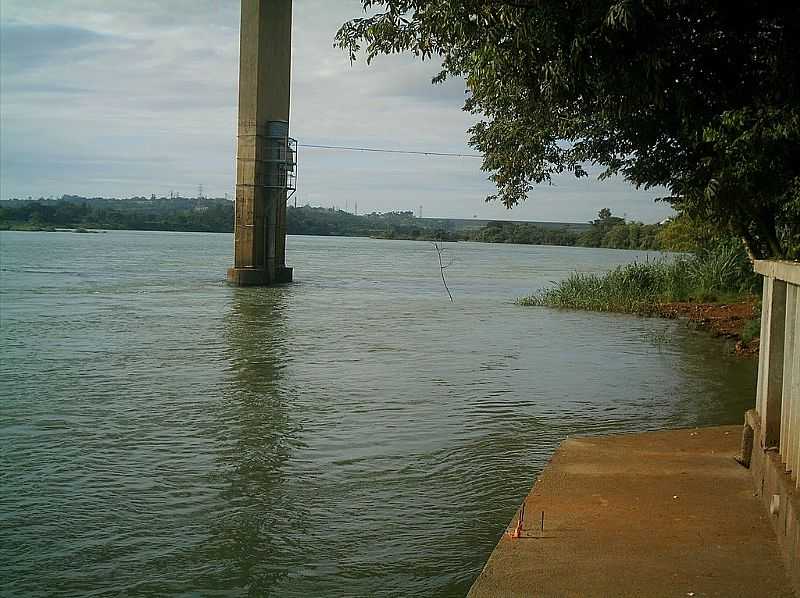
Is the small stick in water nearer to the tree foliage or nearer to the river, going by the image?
the river

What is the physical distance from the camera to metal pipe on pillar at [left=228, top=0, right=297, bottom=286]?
3053 centimetres

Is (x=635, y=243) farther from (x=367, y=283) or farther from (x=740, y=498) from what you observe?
(x=740, y=498)

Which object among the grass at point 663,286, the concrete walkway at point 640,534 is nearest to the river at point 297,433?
the concrete walkway at point 640,534

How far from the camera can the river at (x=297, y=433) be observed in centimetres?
575

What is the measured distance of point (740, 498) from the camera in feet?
18.1

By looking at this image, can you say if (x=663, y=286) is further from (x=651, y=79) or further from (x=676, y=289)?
(x=651, y=79)

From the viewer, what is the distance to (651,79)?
841 cm

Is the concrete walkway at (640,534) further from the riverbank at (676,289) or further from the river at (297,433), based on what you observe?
the riverbank at (676,289)

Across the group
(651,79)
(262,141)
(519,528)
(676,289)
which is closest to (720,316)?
(676,289)

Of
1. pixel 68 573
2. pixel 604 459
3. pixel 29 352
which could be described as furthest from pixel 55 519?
pixel 29 352

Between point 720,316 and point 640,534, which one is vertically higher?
point 640,534

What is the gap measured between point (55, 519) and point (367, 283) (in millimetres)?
32977

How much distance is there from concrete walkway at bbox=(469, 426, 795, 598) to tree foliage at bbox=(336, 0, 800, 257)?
10.3 feet

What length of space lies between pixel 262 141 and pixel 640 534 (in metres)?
28.1
